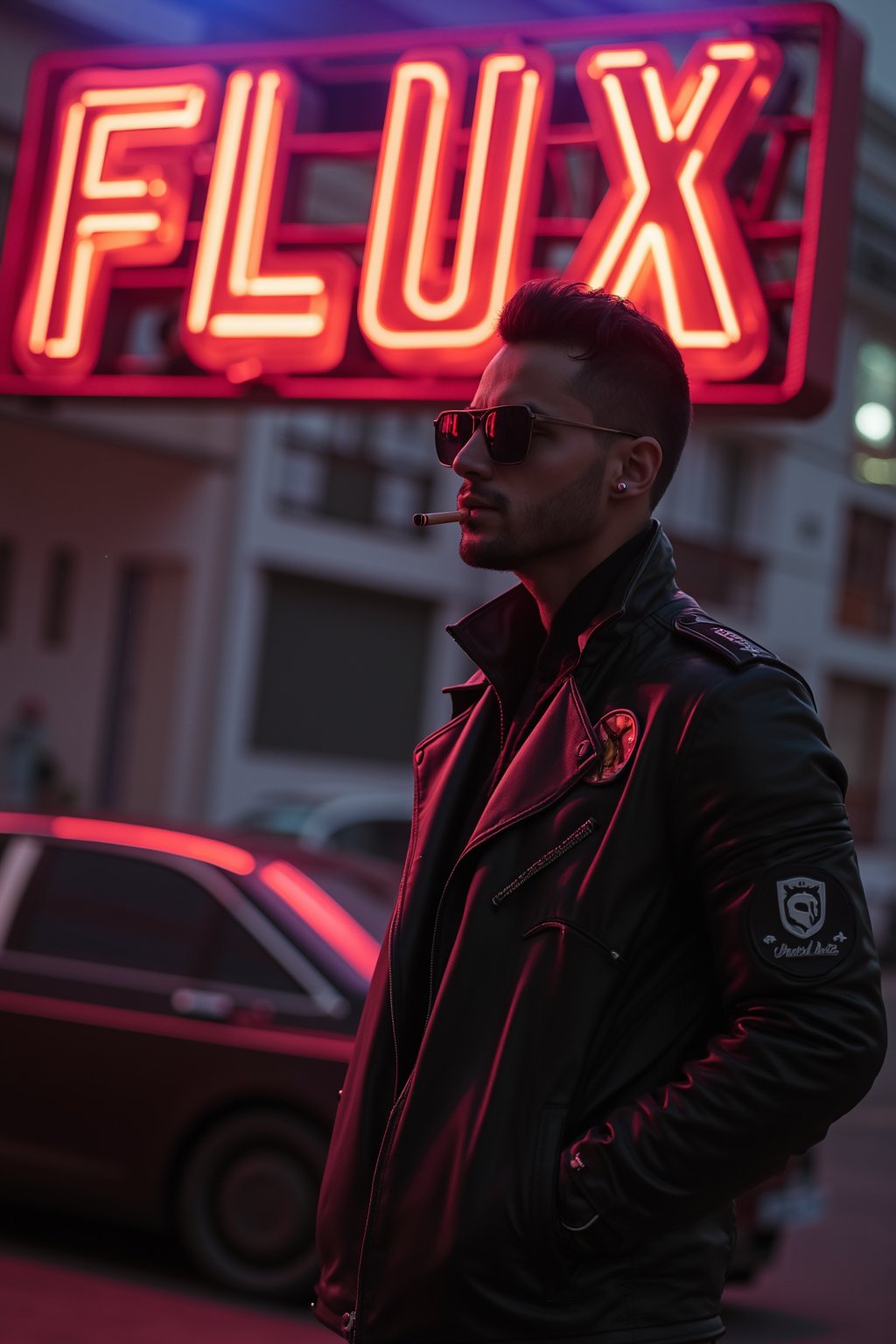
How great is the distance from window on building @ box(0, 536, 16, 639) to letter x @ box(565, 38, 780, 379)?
1313 cm

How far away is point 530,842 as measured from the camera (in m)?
2.06

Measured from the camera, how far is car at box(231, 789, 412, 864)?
13383 millimetres

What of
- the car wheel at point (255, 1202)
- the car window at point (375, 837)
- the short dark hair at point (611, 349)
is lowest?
the car wheel at point (255, 1202)

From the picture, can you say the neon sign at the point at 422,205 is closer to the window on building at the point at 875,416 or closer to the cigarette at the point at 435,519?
the cigarette at the point at 435,519

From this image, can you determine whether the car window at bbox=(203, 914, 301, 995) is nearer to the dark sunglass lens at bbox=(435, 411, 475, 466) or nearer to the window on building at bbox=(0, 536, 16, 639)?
the dark sunglass lens at bbox=(435, 411, 475, 466)

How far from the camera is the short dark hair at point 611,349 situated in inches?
87.0

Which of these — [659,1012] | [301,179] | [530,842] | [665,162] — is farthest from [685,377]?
[301,179]

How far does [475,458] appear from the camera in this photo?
7.43ft

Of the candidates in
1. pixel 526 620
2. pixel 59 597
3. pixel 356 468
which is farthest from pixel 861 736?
pixel 526 620

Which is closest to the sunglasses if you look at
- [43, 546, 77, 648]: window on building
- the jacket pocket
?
the jacket pocket

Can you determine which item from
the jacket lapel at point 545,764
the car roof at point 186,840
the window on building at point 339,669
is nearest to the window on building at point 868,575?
the window on building at point 339,669

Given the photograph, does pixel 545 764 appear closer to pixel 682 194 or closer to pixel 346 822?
pixel 682 194

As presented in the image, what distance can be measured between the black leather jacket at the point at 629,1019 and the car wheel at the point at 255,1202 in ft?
13.7

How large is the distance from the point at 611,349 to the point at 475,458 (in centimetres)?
21
